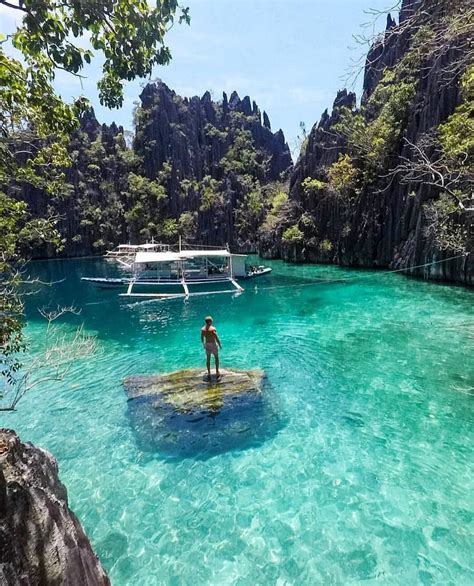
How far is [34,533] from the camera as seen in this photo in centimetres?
343

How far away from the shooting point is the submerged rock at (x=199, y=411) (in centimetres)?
904

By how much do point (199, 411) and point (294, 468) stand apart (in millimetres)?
3195

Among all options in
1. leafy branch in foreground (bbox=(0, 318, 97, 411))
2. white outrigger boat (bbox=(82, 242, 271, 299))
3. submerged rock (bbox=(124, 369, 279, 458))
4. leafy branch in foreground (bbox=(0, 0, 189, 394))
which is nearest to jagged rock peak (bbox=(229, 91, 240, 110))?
white outrigger boat (bbox=(82, 242, 271, 299))

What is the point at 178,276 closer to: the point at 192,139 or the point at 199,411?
the point at 199,411

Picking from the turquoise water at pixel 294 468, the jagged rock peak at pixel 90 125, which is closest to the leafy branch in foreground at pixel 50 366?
the turquoise water at pixel 294 468

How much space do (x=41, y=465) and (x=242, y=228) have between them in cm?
6509

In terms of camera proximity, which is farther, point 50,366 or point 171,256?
point 171,256

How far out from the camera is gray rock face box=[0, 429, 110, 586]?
10.2ft

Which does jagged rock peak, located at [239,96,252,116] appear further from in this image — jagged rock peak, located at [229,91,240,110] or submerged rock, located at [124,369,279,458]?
submerged rock, located at [124,369,279,458]

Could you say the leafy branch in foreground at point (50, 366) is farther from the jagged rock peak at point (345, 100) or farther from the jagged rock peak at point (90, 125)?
the jagged rock peak at point (90, 125)

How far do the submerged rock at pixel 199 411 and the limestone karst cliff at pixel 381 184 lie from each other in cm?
1760

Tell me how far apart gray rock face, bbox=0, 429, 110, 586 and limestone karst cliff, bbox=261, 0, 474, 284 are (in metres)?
23.8

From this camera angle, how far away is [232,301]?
27516 millimetres

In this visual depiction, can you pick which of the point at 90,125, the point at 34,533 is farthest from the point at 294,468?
the point at 90,125
